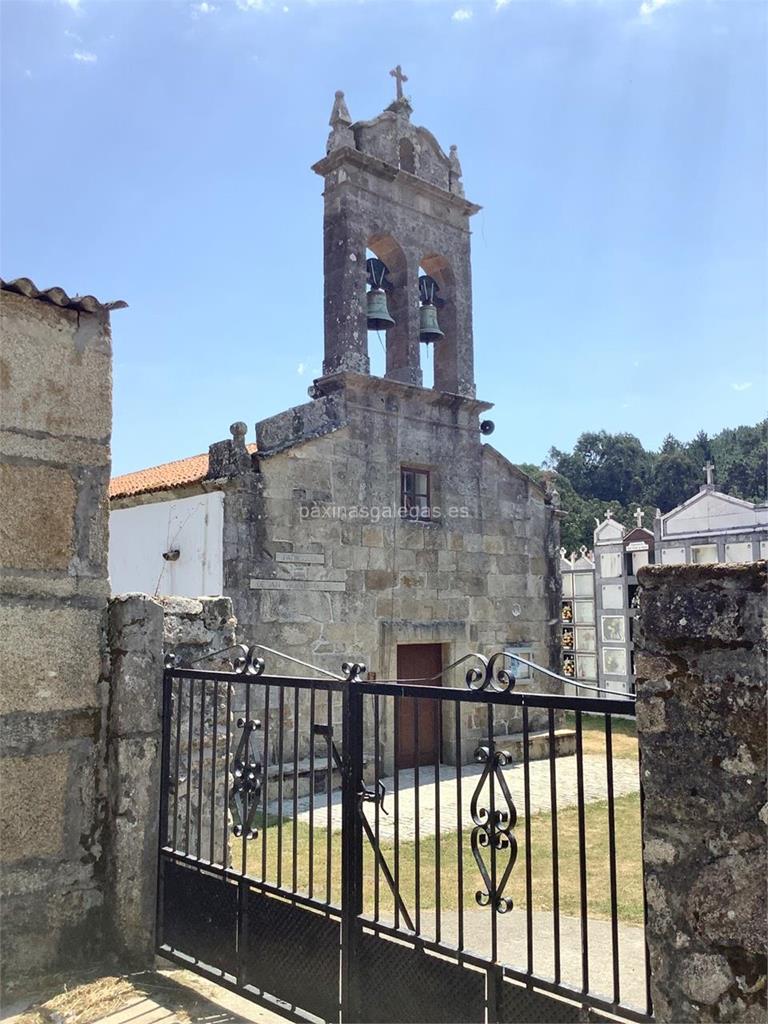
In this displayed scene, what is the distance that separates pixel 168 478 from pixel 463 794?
19.5ft

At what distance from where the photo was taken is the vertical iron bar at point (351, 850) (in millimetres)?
2984

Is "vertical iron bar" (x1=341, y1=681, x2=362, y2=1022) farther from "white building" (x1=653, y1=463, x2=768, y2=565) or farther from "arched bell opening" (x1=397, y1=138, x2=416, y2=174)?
"white building" (x1=653, y1=463, x2=768, y2=565)

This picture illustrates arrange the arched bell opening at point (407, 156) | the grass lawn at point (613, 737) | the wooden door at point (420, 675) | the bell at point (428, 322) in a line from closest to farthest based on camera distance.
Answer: the wooden door at point (420, 675) < the bell at point (428, 322) < the arched bell opening at point (407, 156) < the grass lawn at point (613, 737)

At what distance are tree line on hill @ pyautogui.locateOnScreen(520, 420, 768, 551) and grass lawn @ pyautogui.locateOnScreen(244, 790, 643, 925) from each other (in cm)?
3779

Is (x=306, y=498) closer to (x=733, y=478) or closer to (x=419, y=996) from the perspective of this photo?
(x=419, y=996)

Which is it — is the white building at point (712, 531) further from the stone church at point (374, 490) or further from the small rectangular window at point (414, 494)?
the small rectangular window at point (414, 494)

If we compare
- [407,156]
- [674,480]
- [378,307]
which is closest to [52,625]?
[378,307]

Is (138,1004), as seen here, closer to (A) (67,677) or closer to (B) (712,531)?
(A) (67,677)

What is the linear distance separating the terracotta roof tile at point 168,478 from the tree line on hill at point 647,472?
33.6m

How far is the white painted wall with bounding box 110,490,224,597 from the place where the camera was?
966 centimetres

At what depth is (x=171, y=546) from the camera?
10352 mm

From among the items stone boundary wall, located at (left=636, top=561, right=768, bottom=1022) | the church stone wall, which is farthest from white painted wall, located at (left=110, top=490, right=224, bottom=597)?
stone boundary wall, located at (left=636, top=561, right=768, bottom=1022)

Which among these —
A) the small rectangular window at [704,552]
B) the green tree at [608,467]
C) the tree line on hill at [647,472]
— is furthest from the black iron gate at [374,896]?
the green tree at [608,467]

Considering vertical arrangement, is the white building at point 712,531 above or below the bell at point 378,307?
below
